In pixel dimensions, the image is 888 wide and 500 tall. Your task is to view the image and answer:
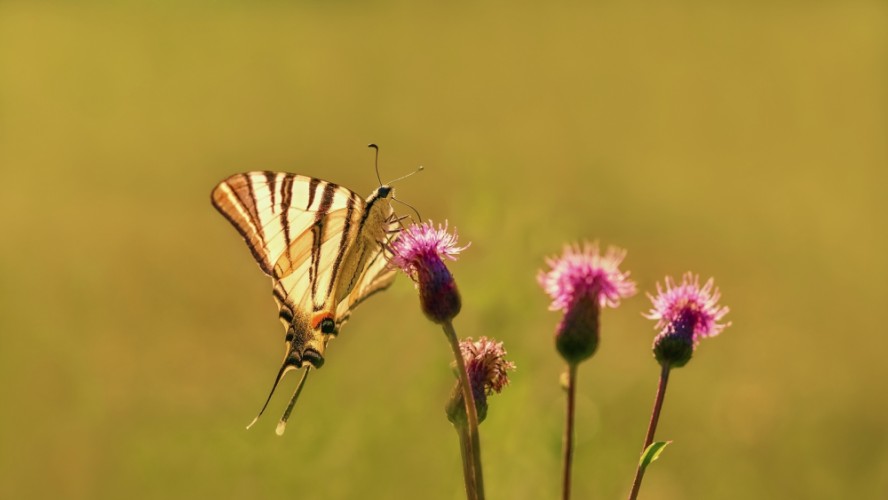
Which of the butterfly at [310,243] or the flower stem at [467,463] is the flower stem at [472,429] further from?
the butterfly at [310,243]

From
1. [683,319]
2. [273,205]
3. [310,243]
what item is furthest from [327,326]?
[683,319]

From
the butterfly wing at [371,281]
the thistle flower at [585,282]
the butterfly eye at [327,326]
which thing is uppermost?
the butterfly wing at [371,281]

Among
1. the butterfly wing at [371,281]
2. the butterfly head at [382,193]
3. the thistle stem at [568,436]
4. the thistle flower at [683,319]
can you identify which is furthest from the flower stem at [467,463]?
the butterfly head at [382,193]

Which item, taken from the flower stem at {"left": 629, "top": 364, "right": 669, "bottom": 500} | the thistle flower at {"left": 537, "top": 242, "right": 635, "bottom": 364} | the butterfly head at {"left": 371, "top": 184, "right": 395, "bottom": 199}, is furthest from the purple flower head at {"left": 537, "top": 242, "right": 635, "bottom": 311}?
the butterfly head at {"left": 371, "top": 184, "right": 395, "bottom": 199}

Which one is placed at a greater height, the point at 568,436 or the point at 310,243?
the point at 310,243

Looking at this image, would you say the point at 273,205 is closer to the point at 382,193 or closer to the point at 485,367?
the point at 382,193

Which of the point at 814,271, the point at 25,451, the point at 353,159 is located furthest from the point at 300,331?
the point at 353,159
